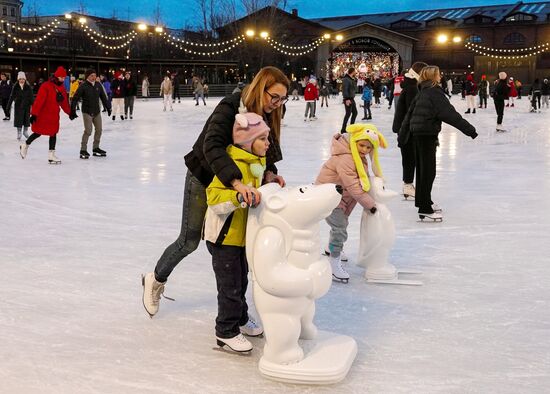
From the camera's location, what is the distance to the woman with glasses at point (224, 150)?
2.56m

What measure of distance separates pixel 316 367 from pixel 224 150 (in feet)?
Result: 3.07

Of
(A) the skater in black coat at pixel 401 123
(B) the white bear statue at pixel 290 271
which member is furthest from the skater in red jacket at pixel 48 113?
(B) the white bear statue at pixel 290 271

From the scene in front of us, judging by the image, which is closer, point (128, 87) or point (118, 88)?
point (118, 88)

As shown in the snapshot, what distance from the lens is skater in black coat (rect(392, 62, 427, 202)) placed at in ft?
21.5

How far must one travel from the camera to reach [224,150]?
2.62 metres

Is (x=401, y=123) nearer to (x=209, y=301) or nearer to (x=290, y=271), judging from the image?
(x=209, y=301)

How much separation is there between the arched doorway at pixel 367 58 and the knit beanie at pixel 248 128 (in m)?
43.2

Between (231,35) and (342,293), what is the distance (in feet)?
136

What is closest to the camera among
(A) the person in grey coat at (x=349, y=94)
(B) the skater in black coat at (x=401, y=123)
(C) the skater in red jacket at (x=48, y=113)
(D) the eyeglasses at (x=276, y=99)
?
(D) the eyeglasses at (x=276, y=99)

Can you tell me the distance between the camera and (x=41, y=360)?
2.78 metres

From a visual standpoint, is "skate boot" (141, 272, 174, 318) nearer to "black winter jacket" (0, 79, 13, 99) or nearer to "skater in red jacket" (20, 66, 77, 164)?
"skater in red jacket" (20, 66, 77, 164)

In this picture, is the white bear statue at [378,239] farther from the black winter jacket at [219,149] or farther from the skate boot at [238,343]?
the skate boot at [238,343]

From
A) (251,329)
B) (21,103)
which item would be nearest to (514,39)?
(21,103)

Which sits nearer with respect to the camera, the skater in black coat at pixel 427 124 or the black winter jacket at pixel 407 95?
the skater in black coat at pixel 427 124
